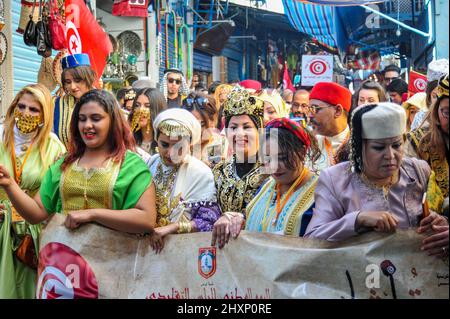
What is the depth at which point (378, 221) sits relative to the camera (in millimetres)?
3291

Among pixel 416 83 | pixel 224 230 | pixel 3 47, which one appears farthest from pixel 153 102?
pixel 416 83

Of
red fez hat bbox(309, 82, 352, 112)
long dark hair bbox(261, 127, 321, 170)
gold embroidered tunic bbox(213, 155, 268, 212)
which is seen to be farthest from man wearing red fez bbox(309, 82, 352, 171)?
long dark hair bbox(261, 127, 321, 170)

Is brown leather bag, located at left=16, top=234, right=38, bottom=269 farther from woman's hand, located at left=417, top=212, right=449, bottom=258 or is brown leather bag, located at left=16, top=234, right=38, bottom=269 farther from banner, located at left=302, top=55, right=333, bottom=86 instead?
banner, located at left=302, top=55, right=333, bottom=86

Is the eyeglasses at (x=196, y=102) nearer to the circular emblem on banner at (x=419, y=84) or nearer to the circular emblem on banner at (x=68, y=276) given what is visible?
the circular emblem on banner at (x=419, y=84)

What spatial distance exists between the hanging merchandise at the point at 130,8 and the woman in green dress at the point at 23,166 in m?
8.92

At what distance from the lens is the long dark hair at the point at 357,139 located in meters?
3.49

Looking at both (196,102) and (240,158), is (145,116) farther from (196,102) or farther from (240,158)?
(240,158)

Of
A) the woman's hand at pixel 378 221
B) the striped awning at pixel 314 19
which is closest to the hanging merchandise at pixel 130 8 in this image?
the striped awning at pixel 314 19

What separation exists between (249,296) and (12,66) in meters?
6.46

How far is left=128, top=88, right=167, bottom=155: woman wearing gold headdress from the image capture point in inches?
241

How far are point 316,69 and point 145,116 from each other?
536 cm

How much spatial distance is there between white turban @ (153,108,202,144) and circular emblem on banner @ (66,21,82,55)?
323 cm

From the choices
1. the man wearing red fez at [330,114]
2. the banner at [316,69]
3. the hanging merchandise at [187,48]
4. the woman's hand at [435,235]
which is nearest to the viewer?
the woman's hand at [435,235]

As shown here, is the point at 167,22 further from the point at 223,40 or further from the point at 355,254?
the point at 355,254
